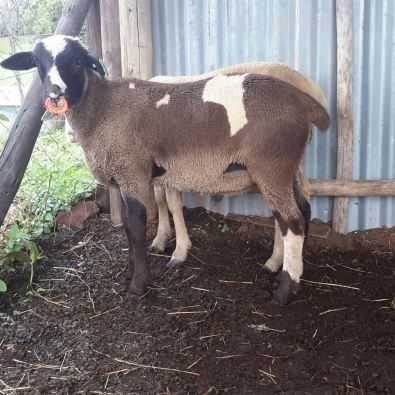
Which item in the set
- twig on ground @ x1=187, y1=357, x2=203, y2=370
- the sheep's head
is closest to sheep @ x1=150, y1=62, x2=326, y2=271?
the sheep's head

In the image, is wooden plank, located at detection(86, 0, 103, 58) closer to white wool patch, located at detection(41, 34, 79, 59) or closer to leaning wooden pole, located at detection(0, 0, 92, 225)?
leaning wooden pole, located at detection(0, 0, 92, 225)

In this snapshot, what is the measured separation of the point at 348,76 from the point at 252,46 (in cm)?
97

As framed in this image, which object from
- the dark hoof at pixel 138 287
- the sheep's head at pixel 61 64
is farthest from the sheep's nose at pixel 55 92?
the dark hoof at pixel 138 287

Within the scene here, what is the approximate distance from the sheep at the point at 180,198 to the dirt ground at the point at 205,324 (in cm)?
13

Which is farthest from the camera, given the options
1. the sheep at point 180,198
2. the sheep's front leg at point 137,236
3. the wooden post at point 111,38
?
the wooden post at point 111,38

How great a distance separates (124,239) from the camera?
4820 mm

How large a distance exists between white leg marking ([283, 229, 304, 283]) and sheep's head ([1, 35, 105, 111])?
1914mm

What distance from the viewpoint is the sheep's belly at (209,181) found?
3.83 m

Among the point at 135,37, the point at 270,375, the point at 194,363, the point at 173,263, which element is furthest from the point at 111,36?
the point at 270,375

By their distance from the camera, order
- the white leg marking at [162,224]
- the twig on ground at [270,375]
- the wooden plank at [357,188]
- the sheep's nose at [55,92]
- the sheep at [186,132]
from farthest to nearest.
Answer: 1. the white leg marking at [162,224]
2. the wooden plank at [357,188]
3. the sheep at [186,132]
4. the sheep's nose at [55,92]
5. the twig on ground at [270,375]

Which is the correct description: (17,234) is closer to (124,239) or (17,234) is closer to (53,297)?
(53,297)

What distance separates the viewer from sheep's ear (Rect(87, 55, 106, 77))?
12.1ft

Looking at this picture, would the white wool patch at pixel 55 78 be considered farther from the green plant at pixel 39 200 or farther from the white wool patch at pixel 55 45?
the green plant at pixel 39 200

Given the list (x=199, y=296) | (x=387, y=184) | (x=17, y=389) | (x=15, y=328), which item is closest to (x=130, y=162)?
(x=199, y=296)
